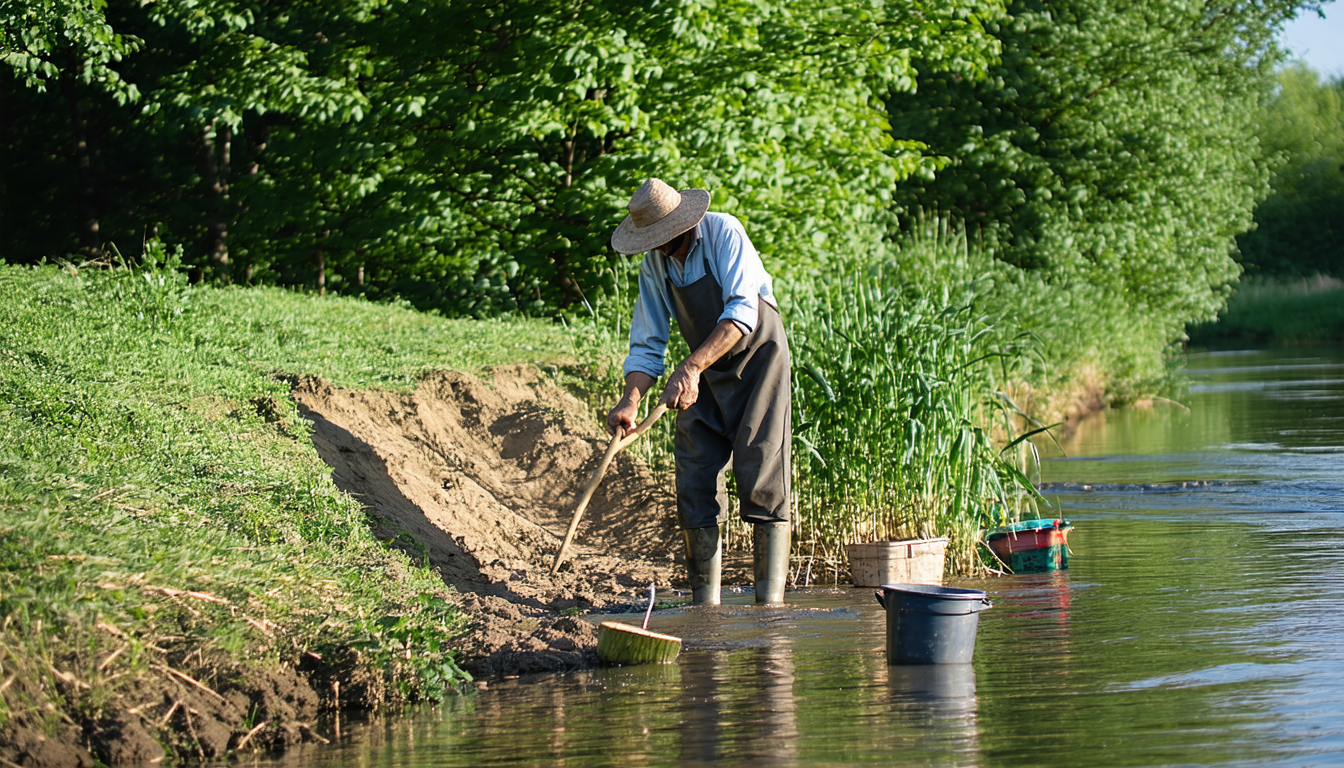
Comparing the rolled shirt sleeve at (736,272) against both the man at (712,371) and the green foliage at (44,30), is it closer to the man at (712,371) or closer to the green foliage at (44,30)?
the man at (712,371)

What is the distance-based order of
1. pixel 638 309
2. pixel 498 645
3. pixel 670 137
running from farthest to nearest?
pixel 670 137 → pixel 638 309 → pixel 498 645

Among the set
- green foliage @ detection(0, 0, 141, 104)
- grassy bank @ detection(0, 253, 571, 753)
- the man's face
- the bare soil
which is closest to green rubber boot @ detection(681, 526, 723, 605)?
the bare soil

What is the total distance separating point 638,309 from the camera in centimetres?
704

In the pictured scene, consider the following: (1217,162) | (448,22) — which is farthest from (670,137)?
(1217,162)

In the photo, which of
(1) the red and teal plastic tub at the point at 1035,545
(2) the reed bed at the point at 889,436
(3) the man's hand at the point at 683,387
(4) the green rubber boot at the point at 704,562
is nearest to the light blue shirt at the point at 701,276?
(3) the man's hand at the point at 683,387

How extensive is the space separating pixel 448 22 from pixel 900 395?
9.48 m

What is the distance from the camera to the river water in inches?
169

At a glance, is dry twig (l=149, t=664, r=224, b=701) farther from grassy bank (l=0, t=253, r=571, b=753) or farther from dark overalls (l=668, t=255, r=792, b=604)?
dark overalls (l=668, t=255, r=792, b=604)

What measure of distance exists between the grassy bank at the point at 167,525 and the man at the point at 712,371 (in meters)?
1.33

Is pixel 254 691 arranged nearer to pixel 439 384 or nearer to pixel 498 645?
pixel 498 645

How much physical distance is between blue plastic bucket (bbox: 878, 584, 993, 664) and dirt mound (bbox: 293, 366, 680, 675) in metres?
1.28

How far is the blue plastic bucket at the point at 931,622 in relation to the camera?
5473mm

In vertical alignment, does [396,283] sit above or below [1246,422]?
above

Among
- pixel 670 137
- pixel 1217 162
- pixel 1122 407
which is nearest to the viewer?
pixel 670 137
